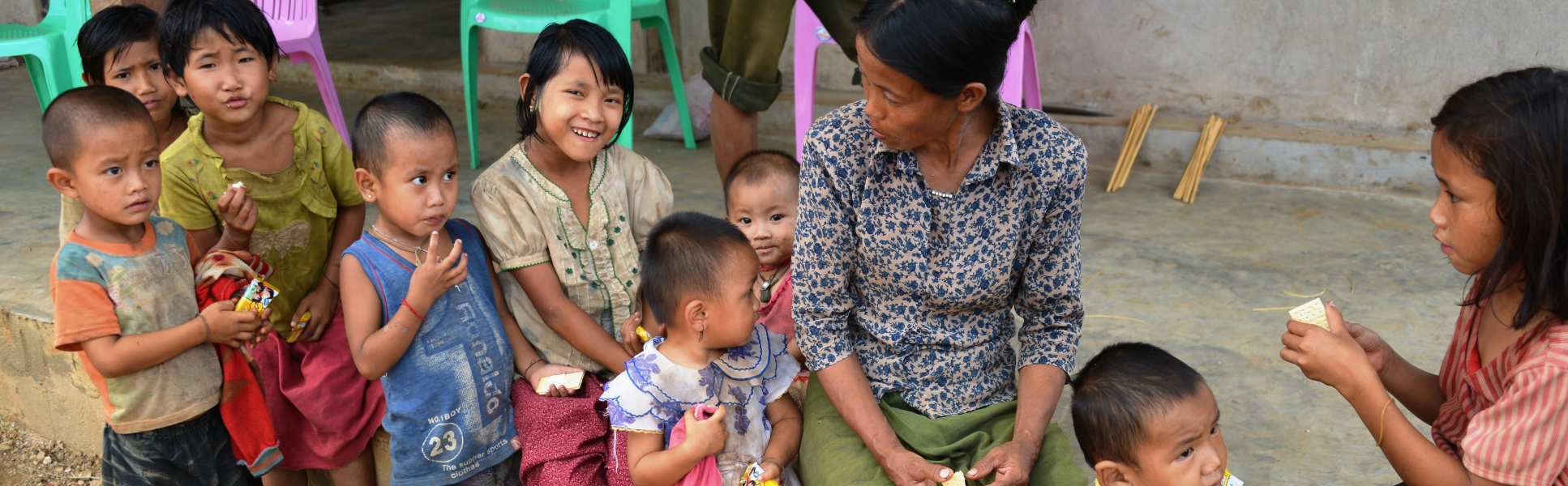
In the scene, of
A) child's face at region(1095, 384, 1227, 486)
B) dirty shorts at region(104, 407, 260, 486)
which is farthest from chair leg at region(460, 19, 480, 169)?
child's face at region(1095, 384, 1227, 486)

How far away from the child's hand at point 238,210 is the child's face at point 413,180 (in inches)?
8.5

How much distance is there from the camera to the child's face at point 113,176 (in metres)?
2.24

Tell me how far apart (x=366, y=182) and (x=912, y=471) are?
1.16 m

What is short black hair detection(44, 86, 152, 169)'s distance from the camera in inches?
88.3

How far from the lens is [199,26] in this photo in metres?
2.56

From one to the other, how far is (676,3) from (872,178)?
11.5 ft

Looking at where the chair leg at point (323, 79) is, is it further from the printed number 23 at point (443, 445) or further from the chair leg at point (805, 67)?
the printed number 23 at point (443, 445)

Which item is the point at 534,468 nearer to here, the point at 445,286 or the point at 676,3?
the point at 445,286

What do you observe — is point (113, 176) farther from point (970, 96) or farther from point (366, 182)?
point (970, 96)

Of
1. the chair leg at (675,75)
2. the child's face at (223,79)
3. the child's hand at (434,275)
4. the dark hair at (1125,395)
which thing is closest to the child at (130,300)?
the child's face at (223,79)

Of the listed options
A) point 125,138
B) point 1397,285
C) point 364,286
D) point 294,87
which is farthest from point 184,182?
point 294,87

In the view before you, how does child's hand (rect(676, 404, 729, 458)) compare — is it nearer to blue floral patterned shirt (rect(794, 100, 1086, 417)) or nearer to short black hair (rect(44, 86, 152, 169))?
blue floral patterned shirt (rect(794, 100, 1086, 417))

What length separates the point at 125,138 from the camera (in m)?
2.26

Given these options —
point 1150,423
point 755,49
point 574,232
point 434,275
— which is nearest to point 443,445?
point 434,275
